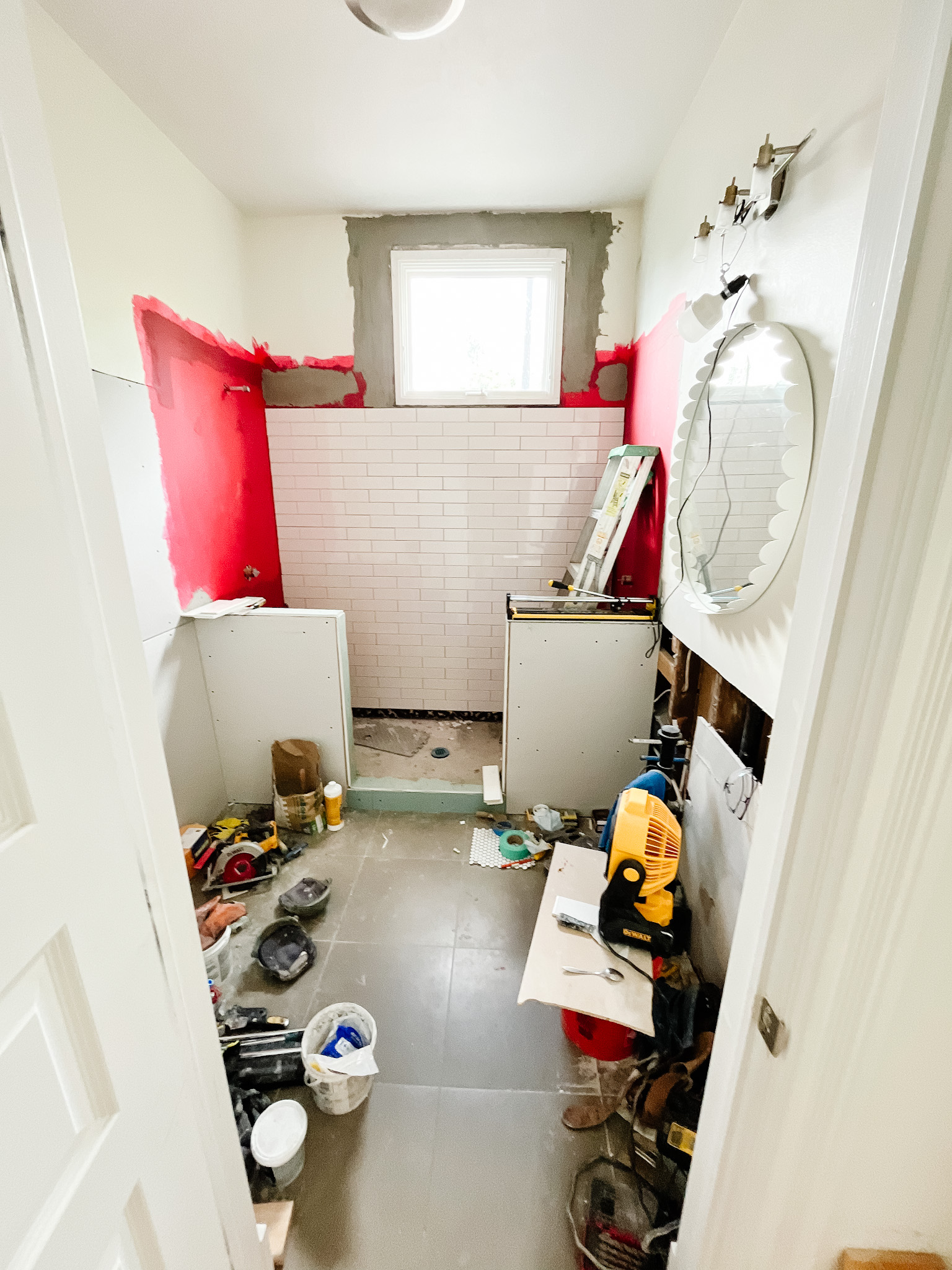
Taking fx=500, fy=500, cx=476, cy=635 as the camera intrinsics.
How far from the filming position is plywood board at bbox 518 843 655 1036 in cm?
129

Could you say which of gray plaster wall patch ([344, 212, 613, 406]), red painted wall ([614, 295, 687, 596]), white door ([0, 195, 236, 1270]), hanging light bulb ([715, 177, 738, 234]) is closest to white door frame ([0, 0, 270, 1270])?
white door ([0, 195, 236, 1270])

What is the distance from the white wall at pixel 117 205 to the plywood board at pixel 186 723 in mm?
1138

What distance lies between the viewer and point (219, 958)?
177cm

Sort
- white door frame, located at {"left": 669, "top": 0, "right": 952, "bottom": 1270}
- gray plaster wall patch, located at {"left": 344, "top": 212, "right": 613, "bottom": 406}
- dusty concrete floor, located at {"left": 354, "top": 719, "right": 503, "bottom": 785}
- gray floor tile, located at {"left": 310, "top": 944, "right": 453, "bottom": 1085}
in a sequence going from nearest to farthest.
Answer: white door frame, located at {"left": 669, "top": 0, "right": 952, "bottom": 1270}
gray floor tile, located at {"left": 310, "top": 944, "right": 453, "bottom": 1085}
gray plaster wall patch, located at {"left": 344, "top": 212, "right": 613, "bottom": 406}
dusty concrete floor, located at {"left": 354, "top": 719, "right": 503, "bottom": 785}

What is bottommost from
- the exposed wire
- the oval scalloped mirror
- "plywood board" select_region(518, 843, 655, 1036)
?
"plywood board" select_region(518, 843, 655, 1036)

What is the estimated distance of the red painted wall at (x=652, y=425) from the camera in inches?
85.9

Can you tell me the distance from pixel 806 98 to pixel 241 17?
5.75 feet

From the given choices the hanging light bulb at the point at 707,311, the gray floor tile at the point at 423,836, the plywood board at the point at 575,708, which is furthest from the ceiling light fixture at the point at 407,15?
the gray floor tile at the point at 423,836

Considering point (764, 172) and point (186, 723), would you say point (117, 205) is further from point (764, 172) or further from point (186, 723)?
point (764, 172)

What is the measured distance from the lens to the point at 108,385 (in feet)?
6.25

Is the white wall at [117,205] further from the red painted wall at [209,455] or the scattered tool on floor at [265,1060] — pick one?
the scattered tool on floor at [265,1060]

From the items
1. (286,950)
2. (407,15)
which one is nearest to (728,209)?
(407,15)

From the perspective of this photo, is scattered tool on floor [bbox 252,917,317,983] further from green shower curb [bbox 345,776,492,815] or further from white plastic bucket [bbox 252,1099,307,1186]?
green shower curb [bbox 345,776,492,815]

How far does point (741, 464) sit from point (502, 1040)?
6.31ft
